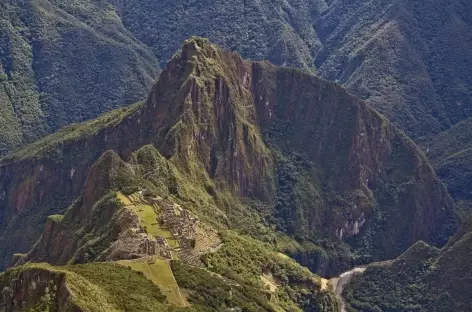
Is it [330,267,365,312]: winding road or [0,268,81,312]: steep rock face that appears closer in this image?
[0,268,81,312]: steep rock face

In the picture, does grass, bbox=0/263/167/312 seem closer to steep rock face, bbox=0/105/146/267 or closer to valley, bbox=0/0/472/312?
valley, bbox=0/0/472/312

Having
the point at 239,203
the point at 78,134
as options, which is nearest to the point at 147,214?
the point at 239,203

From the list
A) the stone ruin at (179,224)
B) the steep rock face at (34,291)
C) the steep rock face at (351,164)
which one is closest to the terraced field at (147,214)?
the stone ruin at (179,224)

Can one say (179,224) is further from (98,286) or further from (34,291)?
(34,291)


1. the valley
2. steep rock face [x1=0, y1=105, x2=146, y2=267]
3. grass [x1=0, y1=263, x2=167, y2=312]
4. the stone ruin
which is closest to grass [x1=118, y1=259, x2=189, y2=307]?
the valley

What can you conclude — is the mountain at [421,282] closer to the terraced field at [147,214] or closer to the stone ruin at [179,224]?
the stone ruin at [179,224]
